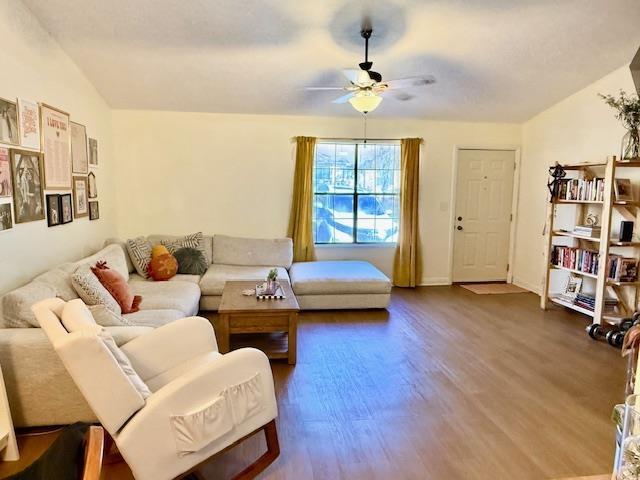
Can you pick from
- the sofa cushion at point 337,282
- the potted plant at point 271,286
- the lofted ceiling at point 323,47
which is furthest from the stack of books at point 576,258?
the potted plant at point 271,286

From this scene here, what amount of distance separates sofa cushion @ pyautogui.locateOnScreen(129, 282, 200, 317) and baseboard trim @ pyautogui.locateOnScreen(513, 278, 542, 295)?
4.29 m

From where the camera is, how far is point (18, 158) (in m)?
2.96

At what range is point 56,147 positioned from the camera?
3551 mm

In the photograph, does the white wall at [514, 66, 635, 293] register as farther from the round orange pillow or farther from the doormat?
the round orange pillow

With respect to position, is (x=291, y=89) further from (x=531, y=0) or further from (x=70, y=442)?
(x=70, y=442)

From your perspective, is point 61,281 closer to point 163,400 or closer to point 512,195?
point 163,400

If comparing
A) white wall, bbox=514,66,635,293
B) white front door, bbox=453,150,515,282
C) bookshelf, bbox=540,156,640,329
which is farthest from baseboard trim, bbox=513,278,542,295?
bookshelf, bbox=540,156,640,329

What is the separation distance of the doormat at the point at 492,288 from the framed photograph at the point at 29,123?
510 centimetres

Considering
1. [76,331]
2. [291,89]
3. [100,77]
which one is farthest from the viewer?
[291,89]

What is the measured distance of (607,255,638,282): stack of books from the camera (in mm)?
4059

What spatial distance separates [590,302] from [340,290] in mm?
2614

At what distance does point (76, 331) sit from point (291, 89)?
12.1 ft

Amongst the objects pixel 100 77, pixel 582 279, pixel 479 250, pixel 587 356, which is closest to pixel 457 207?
pixel 479 250

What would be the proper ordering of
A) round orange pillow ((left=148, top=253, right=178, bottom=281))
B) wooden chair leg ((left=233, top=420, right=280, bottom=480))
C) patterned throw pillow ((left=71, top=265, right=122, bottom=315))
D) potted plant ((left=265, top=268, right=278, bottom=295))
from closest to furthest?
wooden chair leg ((left=233, top=420, right=280, bottom=480))
patterned throw pillow ((left=71, top=265, right=122, bottom=315))
potted plant ((left=265, top=268, right=278, bottom=295))
round orange pillow ((left=148, top=253, right=178, bottom=281))
